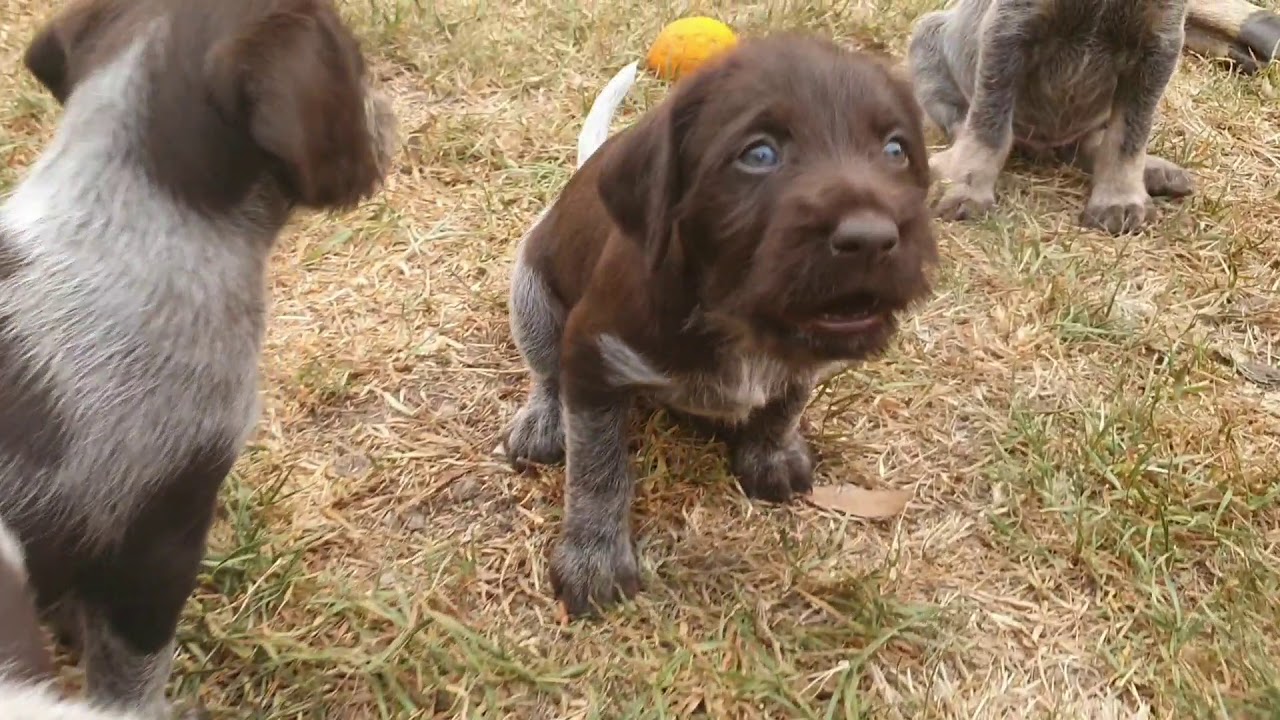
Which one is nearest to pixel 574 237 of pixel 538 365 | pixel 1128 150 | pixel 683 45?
pixel 538 365

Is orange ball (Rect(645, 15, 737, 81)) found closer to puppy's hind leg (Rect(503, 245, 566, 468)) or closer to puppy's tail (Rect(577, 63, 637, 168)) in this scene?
puppy's tail (Rect(577, 63, 637, 168))

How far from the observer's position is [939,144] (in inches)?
234

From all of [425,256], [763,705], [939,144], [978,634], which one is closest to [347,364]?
[425,256]

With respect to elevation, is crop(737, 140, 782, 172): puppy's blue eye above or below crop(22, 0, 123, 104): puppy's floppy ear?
below

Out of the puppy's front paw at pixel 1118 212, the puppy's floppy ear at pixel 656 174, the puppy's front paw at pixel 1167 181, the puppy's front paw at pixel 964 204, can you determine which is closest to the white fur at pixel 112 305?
the puppy's floppy ear at pixel 656 174

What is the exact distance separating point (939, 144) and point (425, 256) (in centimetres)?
300

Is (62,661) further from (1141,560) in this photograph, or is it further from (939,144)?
(939,144)

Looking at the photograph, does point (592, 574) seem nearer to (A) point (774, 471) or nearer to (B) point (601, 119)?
(A) point (774, 471)

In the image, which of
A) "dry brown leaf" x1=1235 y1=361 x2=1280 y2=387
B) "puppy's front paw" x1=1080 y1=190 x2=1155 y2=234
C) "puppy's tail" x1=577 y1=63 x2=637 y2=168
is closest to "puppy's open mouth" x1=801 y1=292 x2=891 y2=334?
"puppy's tail" x1=577 y1=63 x2=637 y2=168

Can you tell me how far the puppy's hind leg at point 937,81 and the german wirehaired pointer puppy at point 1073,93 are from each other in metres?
0.22

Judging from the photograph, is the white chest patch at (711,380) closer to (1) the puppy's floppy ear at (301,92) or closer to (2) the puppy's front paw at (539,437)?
(2) the puppy's front paw at (539,437)

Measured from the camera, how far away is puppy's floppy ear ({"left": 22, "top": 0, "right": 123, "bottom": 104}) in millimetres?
2475

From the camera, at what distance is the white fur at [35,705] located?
1423 mm

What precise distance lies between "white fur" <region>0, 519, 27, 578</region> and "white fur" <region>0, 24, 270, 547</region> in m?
0.07
